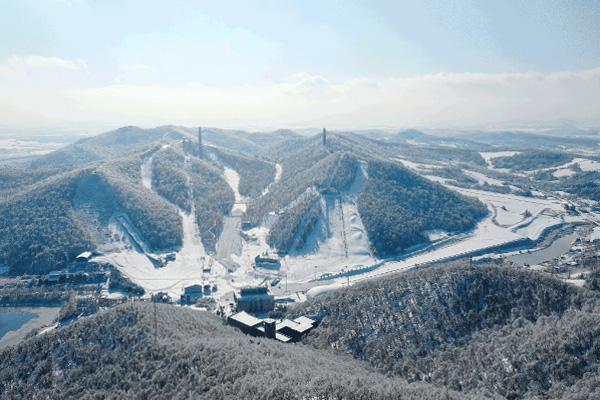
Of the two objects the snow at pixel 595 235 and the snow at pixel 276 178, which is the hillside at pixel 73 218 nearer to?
the snow at pixel 276 178

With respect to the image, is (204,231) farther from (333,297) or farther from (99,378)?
(99,378)

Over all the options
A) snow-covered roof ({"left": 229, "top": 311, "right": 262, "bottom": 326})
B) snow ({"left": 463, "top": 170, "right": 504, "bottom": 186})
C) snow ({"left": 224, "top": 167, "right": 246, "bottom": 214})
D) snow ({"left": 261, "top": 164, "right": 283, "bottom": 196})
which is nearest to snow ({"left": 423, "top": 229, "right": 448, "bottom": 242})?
snow ({"left": 224, "top": 167, "right": 246, "bottom": 214})

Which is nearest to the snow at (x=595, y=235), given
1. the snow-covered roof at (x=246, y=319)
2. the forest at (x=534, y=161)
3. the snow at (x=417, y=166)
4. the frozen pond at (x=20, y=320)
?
the snow at (x=417, y=166)

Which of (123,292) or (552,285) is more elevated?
(552,285)

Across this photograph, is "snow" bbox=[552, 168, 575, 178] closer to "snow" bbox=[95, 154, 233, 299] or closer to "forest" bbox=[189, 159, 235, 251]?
"forest" bbox=[189, 159, 235, 251]

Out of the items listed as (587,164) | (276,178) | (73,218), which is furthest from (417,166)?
(73,218)

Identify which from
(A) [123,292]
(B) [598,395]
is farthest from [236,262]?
(B) [598,395]

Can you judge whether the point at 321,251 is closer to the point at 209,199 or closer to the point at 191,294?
the point at 191,294
